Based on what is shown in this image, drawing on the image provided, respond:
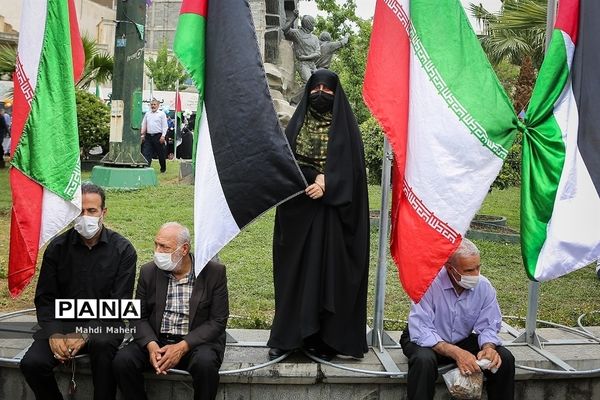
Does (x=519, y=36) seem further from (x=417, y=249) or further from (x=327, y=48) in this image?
(x=417, y=249)

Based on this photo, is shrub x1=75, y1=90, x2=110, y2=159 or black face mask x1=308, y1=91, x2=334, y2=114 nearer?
black face mask x1=308, y1=91, x2=334, y2=114

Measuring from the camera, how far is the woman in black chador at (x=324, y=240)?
16.7 ft

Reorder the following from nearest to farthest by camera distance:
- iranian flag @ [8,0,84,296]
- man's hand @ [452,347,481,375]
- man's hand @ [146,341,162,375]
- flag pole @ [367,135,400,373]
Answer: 1. man's hand @ [146,341,162,375]
2. man's hand @ [452,347,481,375]
3. iranian flag @ [8,0,84,296]
4. flag pole @ [367,135,400,373]

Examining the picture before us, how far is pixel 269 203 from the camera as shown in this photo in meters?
4.71

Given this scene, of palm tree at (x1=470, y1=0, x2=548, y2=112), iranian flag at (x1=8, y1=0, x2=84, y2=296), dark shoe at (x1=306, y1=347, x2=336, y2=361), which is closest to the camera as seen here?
iranian flag at (x1=8, y1=0, x2=84, y2=296)

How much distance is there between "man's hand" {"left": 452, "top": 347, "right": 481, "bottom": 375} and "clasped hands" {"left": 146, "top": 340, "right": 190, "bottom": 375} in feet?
5.22

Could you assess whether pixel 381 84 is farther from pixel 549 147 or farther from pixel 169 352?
pixel 169 352

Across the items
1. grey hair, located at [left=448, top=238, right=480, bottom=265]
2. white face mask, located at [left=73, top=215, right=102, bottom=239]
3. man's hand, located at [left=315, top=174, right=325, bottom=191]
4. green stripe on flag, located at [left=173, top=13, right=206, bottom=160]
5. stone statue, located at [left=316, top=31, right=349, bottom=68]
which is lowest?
grey hair, located at [left=448, top=238, right=480, bottom=265]

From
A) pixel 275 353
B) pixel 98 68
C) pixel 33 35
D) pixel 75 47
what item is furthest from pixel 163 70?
pixel 275 353

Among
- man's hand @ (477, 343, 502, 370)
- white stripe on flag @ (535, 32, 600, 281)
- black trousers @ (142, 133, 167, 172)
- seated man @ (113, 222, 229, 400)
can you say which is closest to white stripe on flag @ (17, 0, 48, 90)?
seated man @ (113, 222, 229, 400)

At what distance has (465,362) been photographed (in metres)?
4.63

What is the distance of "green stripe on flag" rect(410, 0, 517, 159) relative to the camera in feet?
15.8

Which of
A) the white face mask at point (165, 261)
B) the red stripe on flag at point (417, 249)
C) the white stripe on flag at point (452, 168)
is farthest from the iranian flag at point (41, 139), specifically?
the white stripe on flag at point (452, 168)

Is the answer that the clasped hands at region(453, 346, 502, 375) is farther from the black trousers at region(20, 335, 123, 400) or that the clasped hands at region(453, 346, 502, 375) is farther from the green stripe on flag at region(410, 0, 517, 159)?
the black trousers at region(20, 335, 123, 400)
